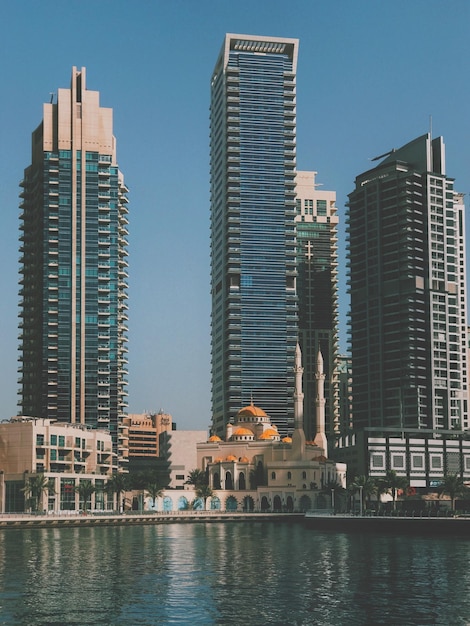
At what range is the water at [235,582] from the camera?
80.8m

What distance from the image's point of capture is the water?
3182 inches

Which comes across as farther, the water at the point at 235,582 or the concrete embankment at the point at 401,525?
the concrete embankment at the point at 401,525

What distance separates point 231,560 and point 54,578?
2726cm

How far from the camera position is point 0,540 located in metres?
162

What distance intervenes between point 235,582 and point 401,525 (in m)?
91.3

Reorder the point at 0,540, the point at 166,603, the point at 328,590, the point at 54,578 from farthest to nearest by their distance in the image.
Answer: the point at 0,540
the point at 54,578
the point at 328,590
the point at 166,603

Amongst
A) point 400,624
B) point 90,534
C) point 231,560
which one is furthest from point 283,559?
point 90,534

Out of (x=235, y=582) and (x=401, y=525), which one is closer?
(x=235, y=582)

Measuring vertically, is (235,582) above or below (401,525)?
above

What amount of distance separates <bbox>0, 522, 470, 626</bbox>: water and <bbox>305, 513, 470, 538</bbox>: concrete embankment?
2199 cm

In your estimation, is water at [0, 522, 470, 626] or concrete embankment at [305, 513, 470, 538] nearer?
water at [0, 522, 470, 626]

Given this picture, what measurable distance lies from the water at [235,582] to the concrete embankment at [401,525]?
2199 centimetres

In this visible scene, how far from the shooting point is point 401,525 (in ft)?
612

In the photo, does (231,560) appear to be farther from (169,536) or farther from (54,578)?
(169,536)
